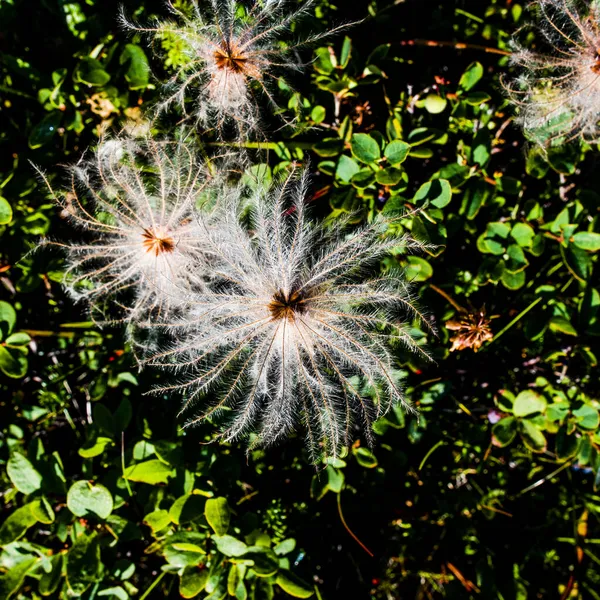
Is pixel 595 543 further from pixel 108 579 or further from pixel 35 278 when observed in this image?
pixel 35 278

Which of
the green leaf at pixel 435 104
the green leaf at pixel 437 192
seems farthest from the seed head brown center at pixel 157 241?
the green leaf at pixel 435 104

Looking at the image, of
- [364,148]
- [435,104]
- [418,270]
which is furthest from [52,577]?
[435,104]

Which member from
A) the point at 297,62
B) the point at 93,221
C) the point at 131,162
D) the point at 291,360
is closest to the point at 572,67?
the point at 297,62

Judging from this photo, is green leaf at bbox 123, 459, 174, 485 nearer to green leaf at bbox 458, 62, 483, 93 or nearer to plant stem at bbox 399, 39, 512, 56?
green leaf at bbox 458, 62, 483, 93

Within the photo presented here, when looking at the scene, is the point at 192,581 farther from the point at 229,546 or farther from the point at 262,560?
the point at 262,560

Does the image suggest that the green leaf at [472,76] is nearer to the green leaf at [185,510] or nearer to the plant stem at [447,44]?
the plant stem at [447,44]

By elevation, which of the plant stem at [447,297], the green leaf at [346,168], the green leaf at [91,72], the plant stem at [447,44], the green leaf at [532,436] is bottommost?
the green leaf at [532,436]

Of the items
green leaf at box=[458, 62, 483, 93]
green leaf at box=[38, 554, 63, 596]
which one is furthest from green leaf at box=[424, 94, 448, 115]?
green leaf at box=[38, 554, 63, 596]
